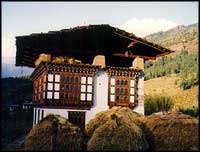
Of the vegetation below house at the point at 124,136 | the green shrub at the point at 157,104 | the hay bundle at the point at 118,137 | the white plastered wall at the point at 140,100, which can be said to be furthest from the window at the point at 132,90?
the green shrub at the point at 157,104

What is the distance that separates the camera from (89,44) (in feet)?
87.7

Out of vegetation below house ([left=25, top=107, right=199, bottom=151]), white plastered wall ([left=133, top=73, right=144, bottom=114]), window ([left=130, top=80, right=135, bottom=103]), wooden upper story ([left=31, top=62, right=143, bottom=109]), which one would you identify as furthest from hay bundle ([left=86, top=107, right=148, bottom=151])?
white plastered wall ([left=133, top=73, right=144, bottom=114])

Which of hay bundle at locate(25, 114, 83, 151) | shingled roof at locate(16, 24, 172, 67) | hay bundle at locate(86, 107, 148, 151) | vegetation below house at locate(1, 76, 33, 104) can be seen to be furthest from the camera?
vegetation below house at locate(1, 76, 33, 104)

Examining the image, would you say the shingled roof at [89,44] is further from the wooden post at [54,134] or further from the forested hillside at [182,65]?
the forested hillside at [182,65]

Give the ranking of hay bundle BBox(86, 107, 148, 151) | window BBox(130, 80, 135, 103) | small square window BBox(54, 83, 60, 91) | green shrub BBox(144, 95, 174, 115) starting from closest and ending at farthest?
hay bundle BBox(86, 107, 148, 151), small square window BBox(54, 83, 60, 91), window BBox(130, 80, 135, 103), green shrub BBox(144, 95, 174, 115)

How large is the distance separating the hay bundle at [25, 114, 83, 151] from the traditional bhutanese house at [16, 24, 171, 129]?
17.8 feet

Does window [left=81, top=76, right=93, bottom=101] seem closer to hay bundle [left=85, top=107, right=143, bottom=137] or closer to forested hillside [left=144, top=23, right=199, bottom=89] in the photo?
hay bundle [left=85, top=107, right=143, bottom=137]

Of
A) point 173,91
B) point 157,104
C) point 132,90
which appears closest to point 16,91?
point 157,104

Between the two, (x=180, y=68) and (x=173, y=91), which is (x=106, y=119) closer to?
(x=173, y=91)

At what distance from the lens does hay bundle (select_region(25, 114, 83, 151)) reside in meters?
17.8

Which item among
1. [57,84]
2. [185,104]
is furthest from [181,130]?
[185,104]

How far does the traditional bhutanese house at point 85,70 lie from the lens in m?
24.1

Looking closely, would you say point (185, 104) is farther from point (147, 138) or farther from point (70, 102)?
point (147, 138)

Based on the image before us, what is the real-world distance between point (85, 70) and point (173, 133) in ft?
28.5
